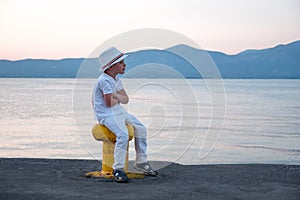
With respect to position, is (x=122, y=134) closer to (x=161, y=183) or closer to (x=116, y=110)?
(x=116, y=110)

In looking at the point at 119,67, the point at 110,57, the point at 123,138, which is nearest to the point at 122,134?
the point at 123,138

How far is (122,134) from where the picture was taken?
780 cm

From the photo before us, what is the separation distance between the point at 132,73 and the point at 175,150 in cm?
712

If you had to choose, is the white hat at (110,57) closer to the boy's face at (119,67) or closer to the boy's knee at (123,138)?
the boy's face at (119,67)

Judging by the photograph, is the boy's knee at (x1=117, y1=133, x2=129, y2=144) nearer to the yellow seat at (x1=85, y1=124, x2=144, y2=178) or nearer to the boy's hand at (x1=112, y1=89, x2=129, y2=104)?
the yellow seat at (x1=85, y1=124, x2=144, y2=178)

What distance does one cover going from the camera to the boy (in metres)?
7.79

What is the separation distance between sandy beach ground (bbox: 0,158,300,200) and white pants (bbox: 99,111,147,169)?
1.18ft

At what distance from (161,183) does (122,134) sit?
0.88 metres

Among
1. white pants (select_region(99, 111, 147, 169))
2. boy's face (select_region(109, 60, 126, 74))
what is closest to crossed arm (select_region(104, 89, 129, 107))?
white pants (select_region(99, 111, 147, 169))

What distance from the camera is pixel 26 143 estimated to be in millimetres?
16828

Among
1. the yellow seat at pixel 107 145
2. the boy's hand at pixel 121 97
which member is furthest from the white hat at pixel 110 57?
the yellow seat at pixel 107 145

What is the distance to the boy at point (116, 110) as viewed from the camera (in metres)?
7.79

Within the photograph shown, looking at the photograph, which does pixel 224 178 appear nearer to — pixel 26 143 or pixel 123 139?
pixel 123 139

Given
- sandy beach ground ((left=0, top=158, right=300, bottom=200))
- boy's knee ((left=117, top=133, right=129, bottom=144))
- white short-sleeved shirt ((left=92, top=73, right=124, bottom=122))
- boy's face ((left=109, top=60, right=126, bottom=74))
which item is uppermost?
boy's face ((left=109, top=60, right=126, bottom=74))
